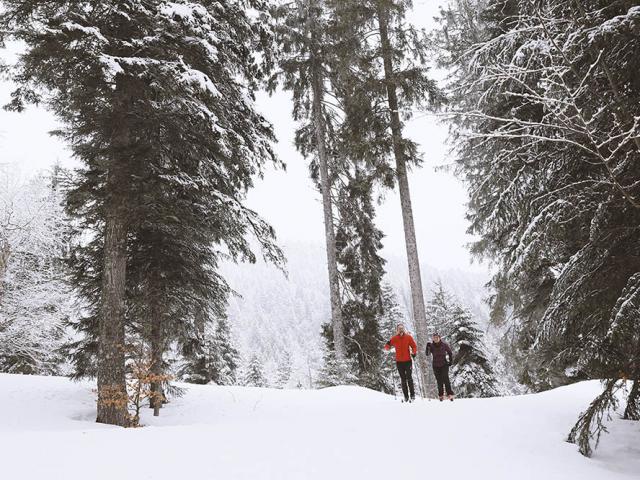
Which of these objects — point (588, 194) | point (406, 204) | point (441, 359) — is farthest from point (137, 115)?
point (441, 359)

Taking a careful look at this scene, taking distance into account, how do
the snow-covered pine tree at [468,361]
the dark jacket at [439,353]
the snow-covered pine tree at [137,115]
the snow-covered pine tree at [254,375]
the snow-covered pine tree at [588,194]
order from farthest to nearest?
the snow-covered pine tree at [254,375] → the snow-covered pine tree at [468,361] → the dark jacket at [439,353] → the snow-covered pine tree at [137,115] → the snow-covered pine tree at [588,194]

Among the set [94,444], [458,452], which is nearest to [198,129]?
[94,444]

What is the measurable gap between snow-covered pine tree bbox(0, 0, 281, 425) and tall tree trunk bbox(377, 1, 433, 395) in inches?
201

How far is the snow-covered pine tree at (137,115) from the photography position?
690 centimetres

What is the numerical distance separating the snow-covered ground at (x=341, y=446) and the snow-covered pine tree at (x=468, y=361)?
13311mm

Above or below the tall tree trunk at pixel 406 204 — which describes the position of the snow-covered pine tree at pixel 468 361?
below

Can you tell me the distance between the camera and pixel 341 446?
5.36 metres

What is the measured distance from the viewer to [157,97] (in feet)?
28.8

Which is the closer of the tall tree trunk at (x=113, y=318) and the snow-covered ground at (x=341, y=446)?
the snow-covered ground at (x=341, y=446)

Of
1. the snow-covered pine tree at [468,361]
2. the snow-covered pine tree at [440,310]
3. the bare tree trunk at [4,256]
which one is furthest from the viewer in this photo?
the snow-covered pine tree at [440,310]

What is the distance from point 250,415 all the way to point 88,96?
7.38m

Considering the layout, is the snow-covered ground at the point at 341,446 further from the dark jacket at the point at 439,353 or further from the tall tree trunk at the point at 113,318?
the dark jacket at the point at 439,353

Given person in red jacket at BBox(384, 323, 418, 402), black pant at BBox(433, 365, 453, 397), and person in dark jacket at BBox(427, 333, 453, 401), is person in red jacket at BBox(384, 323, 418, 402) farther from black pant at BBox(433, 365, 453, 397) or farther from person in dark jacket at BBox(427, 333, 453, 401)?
black pant at BBox(433, 365, 453, 397)

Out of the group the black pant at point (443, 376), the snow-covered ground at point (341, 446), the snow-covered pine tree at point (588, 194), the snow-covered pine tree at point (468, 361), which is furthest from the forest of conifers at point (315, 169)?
the snow-covered pine tree at point (468, 361)
